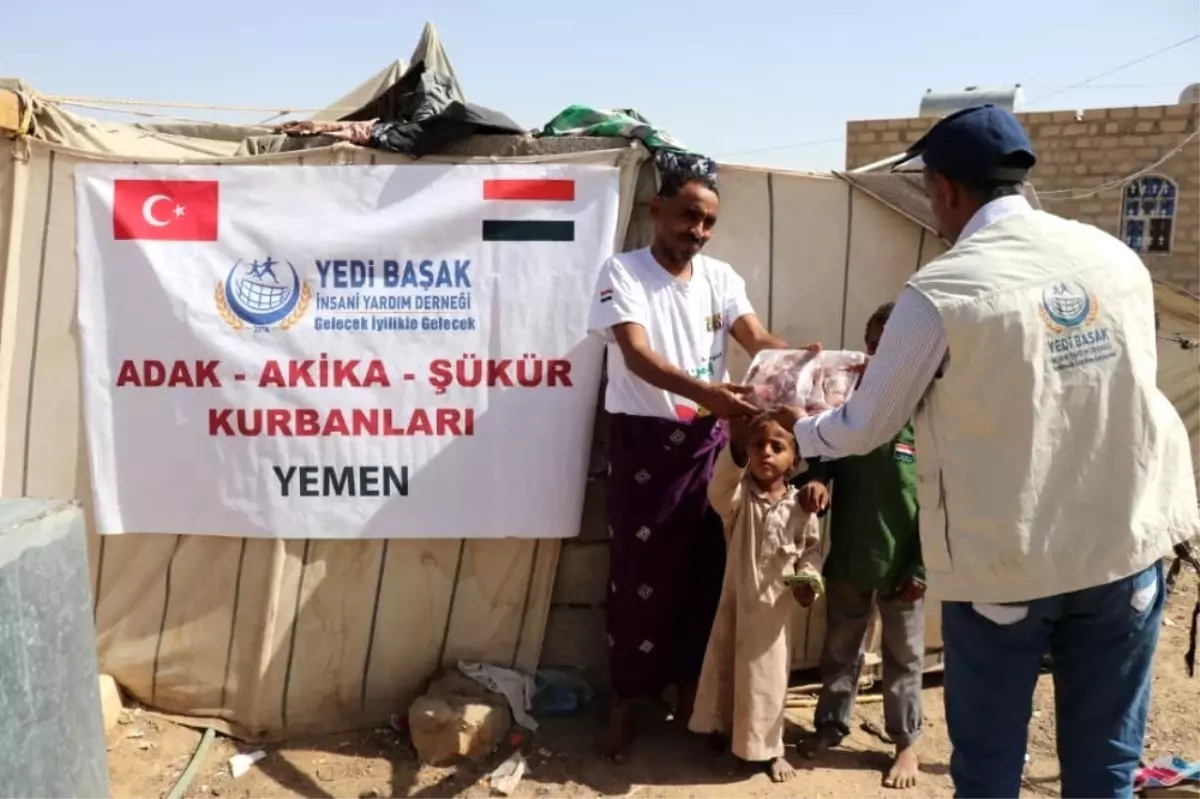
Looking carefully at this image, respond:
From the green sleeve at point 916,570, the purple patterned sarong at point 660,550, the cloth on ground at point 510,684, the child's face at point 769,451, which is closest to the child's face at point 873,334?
the child's face at point 769,451

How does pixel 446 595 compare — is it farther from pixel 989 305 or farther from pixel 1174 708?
pixel 1174 708

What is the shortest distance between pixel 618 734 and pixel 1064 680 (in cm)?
173

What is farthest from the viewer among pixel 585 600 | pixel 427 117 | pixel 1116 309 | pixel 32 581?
pixel 585 600

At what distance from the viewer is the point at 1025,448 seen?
1.97 metres

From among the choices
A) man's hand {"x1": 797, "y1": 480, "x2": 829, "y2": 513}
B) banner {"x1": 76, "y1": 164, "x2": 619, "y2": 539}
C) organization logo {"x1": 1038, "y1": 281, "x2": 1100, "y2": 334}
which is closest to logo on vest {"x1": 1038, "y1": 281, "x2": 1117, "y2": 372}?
organization logo {"x1": 1038, "y1": 281, "x2": 1100, "y2": 334}

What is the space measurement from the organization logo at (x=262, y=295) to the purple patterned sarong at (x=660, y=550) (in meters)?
1.23

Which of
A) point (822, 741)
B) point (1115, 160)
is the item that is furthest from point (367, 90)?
point (1115, 160)

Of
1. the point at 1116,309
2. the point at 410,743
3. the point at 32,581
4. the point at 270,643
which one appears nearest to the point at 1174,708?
the point at 1116,309

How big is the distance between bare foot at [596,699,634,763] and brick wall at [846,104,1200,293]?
901 cm

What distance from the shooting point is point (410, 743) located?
3637 millimetres

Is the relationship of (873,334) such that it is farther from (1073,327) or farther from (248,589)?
(248,589)

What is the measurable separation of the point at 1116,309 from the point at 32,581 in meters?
2.14

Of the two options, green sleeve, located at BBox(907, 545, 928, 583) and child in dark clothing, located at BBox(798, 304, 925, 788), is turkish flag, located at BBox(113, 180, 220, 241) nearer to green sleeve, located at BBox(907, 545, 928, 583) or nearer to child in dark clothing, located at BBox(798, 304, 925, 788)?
child in dark clothing, located at BBox(798, 304, 925, 788)

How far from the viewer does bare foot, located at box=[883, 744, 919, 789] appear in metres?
3.37
